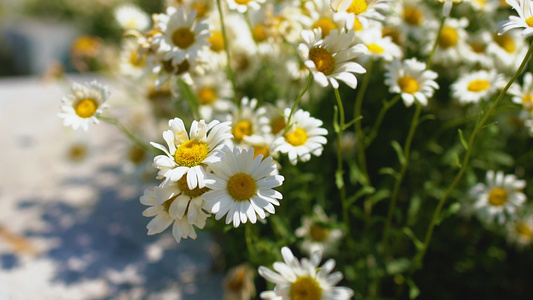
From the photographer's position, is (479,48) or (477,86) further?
(479,48)

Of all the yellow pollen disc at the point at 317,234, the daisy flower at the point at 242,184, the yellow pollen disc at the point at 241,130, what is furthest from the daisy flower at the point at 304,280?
the yellow pollen disc at the point at 317,234

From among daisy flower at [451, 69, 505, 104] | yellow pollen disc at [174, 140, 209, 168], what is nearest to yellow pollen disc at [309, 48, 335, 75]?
yellow pollen disc at [174, 140, 209, 168]

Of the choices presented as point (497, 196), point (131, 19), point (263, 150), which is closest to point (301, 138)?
point (263, 150)

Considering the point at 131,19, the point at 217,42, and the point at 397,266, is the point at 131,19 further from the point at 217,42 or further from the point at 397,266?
the point at 397,266

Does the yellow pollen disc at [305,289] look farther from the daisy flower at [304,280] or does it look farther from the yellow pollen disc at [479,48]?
the yellow pollen disc at [479,48]

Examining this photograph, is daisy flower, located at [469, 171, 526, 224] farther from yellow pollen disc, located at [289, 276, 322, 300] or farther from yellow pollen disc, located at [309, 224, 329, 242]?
yellow pollen disc, located at [289, 276, 322, 300]
